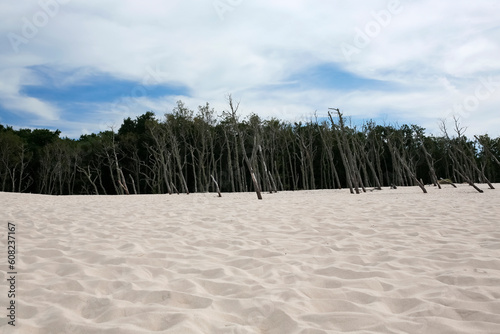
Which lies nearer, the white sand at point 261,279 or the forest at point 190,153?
the white sand at point 261,279

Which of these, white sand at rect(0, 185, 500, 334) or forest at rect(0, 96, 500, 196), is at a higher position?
forest at rect(0, 96, 500, 196)

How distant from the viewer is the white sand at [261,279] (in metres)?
2.29

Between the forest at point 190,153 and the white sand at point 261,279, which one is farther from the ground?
the forest at point 190,153

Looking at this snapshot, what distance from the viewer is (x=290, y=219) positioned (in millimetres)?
6934

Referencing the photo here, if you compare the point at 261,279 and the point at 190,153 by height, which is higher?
the point at 190,153

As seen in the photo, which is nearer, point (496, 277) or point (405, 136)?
point (496, 277)

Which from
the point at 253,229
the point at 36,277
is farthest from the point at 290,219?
the point at 36,277

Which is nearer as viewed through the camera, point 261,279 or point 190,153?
point 261,279

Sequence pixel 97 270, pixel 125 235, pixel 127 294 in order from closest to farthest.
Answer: pixel 127 294 < pixel 97 270 < pixel 125 235

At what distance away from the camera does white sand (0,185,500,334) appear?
2287mm

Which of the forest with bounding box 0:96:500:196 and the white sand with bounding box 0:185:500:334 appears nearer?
the white sand with bounding box 0:185:500:334

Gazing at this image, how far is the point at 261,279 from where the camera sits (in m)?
3.22

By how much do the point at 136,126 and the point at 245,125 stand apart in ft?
48.7

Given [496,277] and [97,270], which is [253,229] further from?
[496,277]
